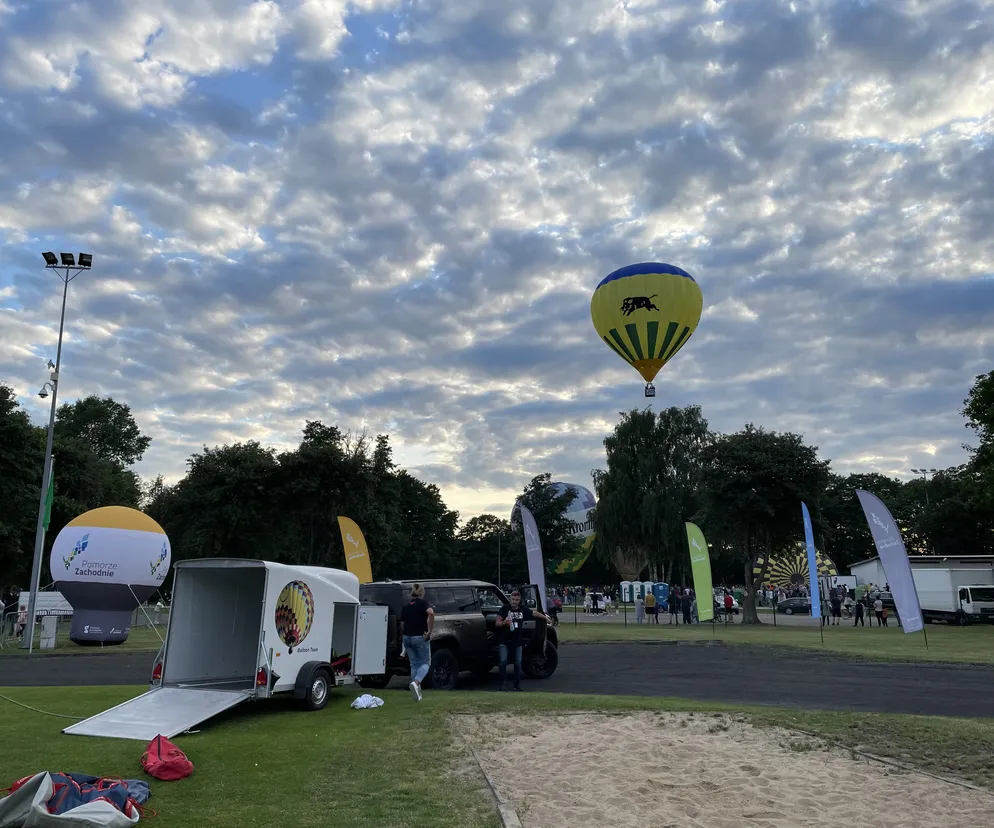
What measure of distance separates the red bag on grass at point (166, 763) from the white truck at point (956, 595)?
1457 inches

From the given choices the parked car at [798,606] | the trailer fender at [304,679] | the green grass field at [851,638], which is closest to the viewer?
the trailer fender at [304,679]

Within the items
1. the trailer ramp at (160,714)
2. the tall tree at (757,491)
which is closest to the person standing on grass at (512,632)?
the trailer ramp at (160,714)

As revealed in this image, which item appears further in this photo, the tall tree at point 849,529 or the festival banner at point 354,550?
the tall tree at point 849,529

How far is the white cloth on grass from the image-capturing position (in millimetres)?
11883

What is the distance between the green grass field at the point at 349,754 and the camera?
651 centimetres

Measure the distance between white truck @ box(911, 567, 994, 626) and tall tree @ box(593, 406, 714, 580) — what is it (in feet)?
63.5

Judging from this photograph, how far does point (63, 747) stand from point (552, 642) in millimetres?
10106

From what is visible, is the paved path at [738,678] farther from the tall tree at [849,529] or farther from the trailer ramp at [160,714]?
→ the tall tree at [849,529]

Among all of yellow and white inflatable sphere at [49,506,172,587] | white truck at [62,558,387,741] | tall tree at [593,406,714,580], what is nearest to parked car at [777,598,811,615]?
tall tree at [593,406,714,580]

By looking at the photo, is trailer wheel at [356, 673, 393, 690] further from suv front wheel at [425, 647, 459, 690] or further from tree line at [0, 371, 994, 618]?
tree line at [0, 371, 994, 618]

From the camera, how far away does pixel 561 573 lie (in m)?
93.4

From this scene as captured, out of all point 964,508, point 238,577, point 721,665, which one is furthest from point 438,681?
point 964,508

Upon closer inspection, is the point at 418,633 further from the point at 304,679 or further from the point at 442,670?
the point at 442,670

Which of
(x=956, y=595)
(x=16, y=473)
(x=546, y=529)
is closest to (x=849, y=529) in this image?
(x=546, y=529)
